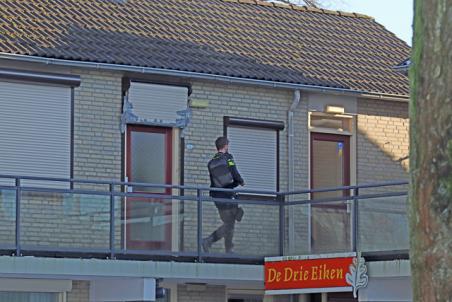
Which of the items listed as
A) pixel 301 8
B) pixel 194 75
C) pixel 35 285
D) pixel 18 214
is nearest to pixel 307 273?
pixel 194 75

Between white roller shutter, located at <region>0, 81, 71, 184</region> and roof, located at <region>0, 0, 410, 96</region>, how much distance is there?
2.39 ft

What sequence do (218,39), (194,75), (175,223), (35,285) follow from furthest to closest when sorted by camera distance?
(218,39), (194,75), (35,285), (175,223)

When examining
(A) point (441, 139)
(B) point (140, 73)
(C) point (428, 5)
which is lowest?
(A) point (441, 139)

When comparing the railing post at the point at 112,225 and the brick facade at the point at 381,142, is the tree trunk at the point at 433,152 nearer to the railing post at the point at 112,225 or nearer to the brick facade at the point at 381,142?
the railing post at the point at 112,225

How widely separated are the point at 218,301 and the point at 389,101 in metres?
5.18

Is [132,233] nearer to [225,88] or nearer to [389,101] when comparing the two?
[225,88]

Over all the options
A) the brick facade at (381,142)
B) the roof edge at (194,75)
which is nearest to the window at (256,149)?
the roof edge at (194,75)

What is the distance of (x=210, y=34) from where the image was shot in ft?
80.0

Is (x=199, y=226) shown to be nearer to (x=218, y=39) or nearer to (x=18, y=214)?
(x=18, y=214)

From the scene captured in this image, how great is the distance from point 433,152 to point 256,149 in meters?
16.7

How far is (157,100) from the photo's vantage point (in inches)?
880

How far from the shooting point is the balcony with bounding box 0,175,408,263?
18.7 metres

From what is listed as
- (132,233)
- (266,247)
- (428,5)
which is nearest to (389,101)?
(266,247)

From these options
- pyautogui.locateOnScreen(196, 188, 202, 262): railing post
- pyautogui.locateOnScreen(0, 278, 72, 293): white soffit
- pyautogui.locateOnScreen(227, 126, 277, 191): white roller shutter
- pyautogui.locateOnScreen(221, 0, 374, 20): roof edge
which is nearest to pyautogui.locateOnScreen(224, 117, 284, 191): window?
pyautogui.locateOnScreen(227, 126, 277, 191): white roller shutter
